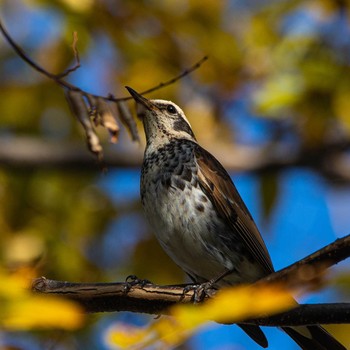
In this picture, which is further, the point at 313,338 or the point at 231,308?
the point at 313,338

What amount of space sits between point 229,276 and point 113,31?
2129mm

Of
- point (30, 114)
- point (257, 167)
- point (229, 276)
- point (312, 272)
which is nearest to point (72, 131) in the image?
point (30, 114)

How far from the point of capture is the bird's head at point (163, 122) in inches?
225

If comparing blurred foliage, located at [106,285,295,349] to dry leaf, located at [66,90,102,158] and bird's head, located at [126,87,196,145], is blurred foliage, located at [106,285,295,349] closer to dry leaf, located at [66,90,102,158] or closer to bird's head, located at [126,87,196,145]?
dry leaf, located at [66,90,102,158]

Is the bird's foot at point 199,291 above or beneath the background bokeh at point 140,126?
beneath

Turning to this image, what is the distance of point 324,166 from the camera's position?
703 centimetres

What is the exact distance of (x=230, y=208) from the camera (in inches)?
200

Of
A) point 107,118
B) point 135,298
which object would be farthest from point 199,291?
point 107,118

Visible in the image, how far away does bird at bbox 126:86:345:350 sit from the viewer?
4781 millimetres

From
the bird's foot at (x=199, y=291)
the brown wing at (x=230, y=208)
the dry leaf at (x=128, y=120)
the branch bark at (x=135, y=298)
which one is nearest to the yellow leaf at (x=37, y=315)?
the branch bark at (x=135, y=298)

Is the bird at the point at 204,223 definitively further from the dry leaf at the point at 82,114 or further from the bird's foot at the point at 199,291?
the dry leaf at the point at 82,114

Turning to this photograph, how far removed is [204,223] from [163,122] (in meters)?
1.23

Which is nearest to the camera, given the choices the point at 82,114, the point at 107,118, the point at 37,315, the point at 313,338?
the point at 37,315

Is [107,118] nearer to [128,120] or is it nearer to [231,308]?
[128,120]
